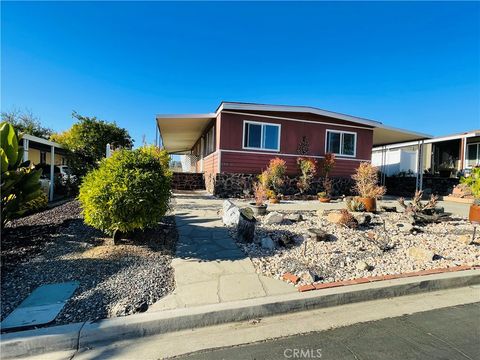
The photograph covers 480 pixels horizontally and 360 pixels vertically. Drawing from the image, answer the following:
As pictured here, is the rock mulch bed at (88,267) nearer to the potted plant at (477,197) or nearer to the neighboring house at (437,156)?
the potted plant at (477,197)

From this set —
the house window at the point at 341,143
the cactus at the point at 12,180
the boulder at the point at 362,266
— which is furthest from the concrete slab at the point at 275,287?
the house window at the point at 341,143

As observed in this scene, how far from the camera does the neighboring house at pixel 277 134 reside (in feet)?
37.2

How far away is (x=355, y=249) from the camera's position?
4680 millimetres

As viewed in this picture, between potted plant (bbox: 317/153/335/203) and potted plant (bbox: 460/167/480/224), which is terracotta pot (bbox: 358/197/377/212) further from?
potted plant (bbox: 317/153/335/203)

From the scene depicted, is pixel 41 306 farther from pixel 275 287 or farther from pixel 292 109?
pixel 292 109

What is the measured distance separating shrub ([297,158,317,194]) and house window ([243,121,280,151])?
4.11ft

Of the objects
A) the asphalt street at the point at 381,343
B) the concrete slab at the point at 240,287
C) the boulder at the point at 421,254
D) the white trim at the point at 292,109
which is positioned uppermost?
the white trim at the point at 292,109

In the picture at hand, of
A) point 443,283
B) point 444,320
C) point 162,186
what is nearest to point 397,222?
point 443,283

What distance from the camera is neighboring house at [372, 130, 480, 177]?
16.6 metres

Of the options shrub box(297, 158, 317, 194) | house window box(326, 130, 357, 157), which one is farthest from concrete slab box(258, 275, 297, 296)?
house window box(326, 130, 357, 157)

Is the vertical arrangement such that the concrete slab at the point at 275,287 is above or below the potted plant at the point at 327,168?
below

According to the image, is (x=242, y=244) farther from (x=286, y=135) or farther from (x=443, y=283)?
(x=286, y=135)

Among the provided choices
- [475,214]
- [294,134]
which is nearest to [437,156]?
[294,134]

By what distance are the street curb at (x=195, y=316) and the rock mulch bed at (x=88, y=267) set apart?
0.19 metres
